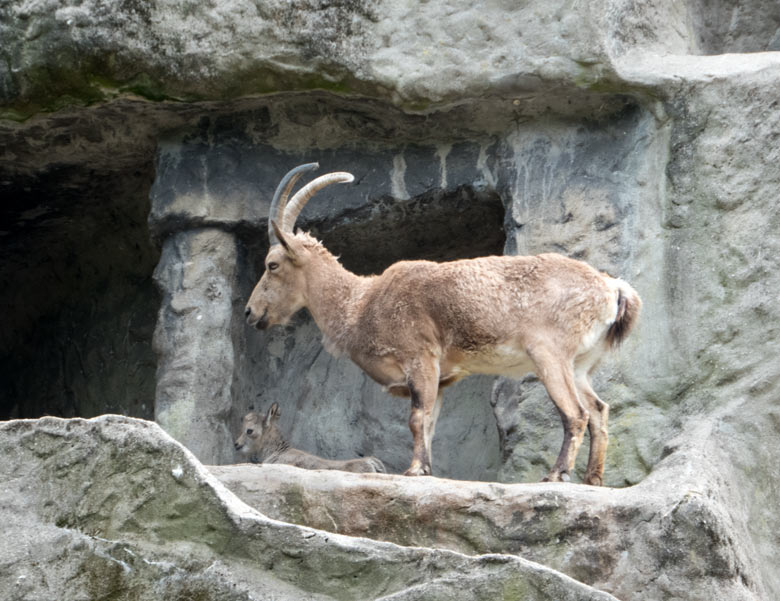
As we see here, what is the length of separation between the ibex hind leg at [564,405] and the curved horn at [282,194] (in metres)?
2.09

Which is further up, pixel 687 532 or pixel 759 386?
pixel 759 386

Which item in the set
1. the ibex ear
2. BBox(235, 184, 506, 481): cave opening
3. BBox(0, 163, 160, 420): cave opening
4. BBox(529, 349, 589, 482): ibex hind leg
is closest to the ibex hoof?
BBox(529, 349, 589, 482): ibex hind leg

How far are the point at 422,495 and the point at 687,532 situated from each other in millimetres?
1433

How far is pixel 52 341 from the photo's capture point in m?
12.2

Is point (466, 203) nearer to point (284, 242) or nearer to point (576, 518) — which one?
point (284, 242)

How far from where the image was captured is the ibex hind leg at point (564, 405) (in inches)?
312

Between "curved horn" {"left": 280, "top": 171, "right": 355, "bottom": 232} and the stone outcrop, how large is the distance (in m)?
0.75

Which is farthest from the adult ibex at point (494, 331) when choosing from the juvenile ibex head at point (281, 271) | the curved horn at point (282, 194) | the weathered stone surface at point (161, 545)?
the weathered stone surface at point (161, 545)

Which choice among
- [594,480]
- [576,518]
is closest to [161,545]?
[576,518]

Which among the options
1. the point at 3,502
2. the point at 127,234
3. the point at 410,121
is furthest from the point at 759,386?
the point at 127,234

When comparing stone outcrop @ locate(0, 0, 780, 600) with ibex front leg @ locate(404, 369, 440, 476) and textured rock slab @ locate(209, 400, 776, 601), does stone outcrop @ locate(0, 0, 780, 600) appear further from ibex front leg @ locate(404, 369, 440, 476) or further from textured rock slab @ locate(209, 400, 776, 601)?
ibex front leg @ locate(404, 369, 440, 476)

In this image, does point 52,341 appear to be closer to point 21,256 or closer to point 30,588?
Result: point 21,256

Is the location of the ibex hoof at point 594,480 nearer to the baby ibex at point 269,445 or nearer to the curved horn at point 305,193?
the baby ibex at point 269,445

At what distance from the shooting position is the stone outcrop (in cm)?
Result: 754
